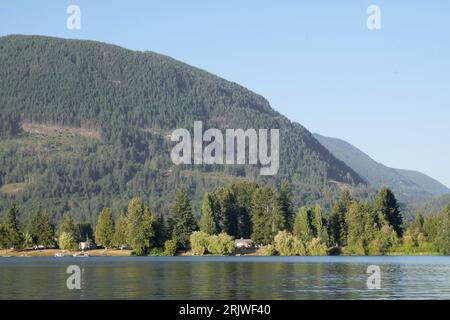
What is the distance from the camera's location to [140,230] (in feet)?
604

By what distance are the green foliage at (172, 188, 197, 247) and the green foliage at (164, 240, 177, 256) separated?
7.46 feet

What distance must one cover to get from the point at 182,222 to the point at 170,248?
25.7 feet

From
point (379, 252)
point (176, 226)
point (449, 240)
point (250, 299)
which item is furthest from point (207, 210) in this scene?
point (250, 299)

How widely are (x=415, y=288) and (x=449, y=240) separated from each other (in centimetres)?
10704

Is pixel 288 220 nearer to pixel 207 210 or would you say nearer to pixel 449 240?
pixel 207 210

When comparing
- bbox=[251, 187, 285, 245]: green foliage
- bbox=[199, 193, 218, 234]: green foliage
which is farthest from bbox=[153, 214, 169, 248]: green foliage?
bbox=[251, 187, 285, 245]: green foliage

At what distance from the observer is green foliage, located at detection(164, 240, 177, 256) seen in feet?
604

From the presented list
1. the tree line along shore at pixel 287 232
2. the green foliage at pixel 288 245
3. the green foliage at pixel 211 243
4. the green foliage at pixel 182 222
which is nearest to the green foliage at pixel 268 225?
the tree line along shore at pixel 287 232

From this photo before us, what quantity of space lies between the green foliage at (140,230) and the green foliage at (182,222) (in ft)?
21.3

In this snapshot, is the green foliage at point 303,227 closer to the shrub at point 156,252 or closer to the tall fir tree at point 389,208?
the tall fir tree at point 389,208

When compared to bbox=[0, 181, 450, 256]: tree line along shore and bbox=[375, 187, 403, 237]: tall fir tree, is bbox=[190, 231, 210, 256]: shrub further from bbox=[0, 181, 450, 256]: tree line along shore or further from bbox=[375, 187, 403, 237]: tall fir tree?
bbox=[375, 187, 403, 237]: tall fir tree

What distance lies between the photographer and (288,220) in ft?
650

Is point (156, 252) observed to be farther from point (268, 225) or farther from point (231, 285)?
point (231, 285)

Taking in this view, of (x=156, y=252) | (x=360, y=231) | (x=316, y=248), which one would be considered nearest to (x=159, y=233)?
(x=156, y=252)
